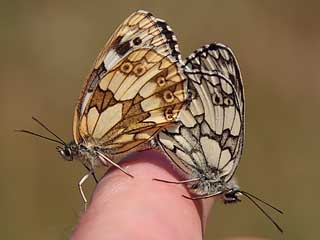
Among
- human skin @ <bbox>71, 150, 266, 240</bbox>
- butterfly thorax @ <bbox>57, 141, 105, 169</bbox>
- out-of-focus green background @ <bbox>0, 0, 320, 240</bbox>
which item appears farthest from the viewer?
out-of-focus green background @ <bbox>0, 0, 320, 240</bbox>

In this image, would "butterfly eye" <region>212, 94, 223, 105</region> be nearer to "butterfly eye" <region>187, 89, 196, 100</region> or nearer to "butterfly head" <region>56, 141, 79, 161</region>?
"butterfly eye" <region>187, 89, 196, 100</region>

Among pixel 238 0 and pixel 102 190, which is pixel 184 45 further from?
pixel 102 190

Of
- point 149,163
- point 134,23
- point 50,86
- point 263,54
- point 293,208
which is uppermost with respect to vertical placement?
point 134,23

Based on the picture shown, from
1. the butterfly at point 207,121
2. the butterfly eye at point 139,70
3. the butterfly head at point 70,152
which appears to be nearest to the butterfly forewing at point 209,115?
the butterfly at point 207,121

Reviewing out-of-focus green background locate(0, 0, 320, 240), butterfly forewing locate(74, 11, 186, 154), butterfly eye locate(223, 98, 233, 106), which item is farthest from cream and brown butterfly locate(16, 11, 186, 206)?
out-of-focus green background locate(0, 0, 320, 240)

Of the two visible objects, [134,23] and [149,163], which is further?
[134,23]

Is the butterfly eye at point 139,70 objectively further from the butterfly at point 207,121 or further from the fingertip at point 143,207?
the fingertip at point 143,207

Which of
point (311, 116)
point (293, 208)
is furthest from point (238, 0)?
point (293, 208)
